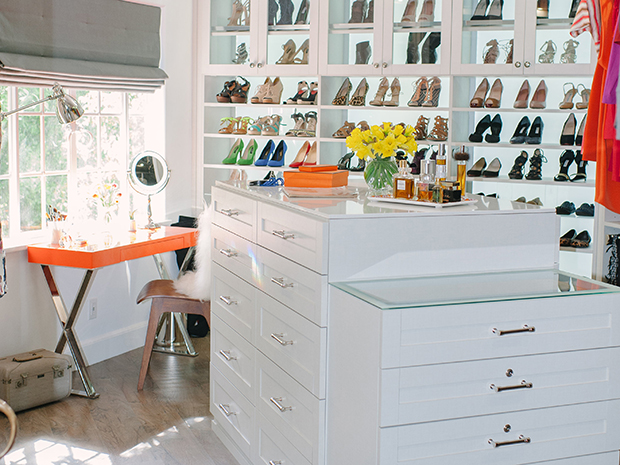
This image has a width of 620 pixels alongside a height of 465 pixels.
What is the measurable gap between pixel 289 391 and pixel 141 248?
6.13 ft

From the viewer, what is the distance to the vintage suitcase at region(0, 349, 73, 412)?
3408 mm

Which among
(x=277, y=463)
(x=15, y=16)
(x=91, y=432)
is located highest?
(x=15, y=16)

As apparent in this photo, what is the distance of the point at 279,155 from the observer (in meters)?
4.96

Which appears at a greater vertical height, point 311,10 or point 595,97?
point 311,10

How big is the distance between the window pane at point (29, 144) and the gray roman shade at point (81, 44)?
0.95 feet

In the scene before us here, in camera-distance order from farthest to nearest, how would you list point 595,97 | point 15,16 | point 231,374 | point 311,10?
point 311,10 < point 15,16 < point 595,97 < point 231,374

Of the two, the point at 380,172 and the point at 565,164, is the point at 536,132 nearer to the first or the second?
the point at 565,164

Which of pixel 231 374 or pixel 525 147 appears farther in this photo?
pixel 525 147

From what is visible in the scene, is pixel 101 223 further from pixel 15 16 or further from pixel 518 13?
pixel 518 13

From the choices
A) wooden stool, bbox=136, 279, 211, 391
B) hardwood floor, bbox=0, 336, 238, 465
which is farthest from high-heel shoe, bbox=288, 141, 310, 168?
hardwood floor, bbox=0, 336, 238, 465

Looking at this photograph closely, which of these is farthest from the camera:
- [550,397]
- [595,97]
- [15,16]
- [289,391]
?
[15,16]

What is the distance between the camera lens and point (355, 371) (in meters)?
→ 1.91

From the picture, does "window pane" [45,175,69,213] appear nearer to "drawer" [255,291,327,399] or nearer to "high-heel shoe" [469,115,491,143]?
"drawer" [255,291,327,399]

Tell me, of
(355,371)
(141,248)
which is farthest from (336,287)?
(141,248)
